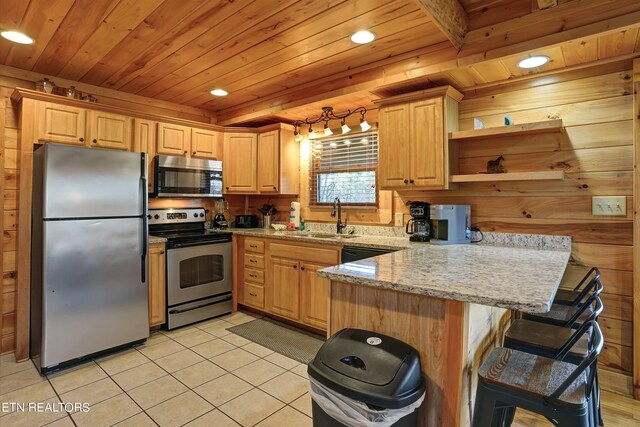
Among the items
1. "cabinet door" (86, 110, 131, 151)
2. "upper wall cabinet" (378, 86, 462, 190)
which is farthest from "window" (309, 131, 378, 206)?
"cabinet door" (86, 110, 131, 151)

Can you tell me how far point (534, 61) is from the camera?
7.42 ft

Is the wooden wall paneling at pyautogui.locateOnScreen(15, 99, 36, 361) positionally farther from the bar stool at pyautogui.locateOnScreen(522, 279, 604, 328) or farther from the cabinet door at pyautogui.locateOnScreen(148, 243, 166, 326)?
the bar stool at pyautogui.locateOnScreen(522, 279, 604, 328)

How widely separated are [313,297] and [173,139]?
86.6 inches

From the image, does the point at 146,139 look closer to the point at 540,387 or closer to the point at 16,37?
the point at 16,37

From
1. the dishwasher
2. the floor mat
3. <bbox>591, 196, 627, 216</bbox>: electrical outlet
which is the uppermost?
<bbox>591, 196, 627, 216</bbox>: electrical outlet

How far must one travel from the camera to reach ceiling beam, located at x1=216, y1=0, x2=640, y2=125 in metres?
1.86

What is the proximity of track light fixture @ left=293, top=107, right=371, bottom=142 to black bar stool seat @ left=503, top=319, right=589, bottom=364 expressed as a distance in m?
2.13

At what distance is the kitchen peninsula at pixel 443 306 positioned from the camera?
4.10 ft

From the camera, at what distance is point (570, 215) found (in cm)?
239

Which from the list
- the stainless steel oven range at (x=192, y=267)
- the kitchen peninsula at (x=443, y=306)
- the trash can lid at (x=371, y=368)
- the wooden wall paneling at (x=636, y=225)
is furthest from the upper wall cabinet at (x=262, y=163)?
the wooden wall paneling at (x=636, y=225)

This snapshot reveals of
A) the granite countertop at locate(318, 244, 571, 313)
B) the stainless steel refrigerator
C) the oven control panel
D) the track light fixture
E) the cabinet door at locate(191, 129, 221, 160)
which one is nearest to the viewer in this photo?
Answer: the granite countertop at locate(318, 244, 571, 313)

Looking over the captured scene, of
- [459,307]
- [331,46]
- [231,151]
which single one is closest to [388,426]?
[459,307]

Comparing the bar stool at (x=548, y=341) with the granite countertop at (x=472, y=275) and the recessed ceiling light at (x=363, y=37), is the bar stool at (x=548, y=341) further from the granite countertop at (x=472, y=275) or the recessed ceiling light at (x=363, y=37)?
the recessed ceiling light at (x=363, y=37)

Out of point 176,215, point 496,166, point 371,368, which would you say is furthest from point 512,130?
point 176,215
